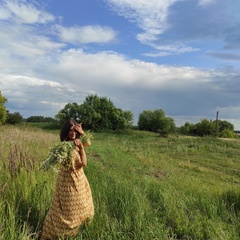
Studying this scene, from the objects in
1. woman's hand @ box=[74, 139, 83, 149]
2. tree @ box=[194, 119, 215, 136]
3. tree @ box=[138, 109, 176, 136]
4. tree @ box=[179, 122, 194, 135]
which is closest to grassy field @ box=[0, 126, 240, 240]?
woman's hand @ box=[74, 139, 83, 149]

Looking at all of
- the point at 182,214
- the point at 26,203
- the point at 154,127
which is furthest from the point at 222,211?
the point at 154,127

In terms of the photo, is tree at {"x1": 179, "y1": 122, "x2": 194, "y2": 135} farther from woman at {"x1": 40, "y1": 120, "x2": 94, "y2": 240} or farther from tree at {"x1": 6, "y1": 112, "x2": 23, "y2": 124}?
woman at {"x1": 40, "y1": 120, "x2": 94, "y2": 240}

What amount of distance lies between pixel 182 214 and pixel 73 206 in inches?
69.9

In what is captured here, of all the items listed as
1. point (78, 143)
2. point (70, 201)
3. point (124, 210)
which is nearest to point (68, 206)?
point (70, 201)

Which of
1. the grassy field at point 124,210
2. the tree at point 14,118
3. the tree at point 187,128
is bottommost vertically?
the grassy field at point 124,210

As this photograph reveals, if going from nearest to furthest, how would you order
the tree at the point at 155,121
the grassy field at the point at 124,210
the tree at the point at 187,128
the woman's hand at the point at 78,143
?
the grassy field at the point at 124,210
the woman's hand at the point at 78,143
the tree at the point at 155,121
the tree at the point at 187,128

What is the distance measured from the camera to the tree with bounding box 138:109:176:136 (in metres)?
57.7

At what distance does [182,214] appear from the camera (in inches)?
184

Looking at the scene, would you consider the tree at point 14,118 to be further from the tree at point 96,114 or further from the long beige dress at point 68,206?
the long beige dress at point 68,206

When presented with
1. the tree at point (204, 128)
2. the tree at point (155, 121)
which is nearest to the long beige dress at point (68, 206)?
the tree at point (155, 121)

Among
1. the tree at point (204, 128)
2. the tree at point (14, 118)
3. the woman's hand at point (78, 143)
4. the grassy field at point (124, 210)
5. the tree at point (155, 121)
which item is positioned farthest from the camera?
the tree at point (155, 121)

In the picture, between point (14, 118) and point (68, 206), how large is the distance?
3299cm

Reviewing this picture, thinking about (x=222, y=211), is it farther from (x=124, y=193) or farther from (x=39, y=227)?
(x=39, y=227)

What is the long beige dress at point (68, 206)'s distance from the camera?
A: 395 cm
